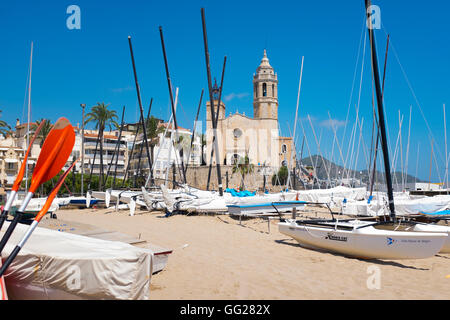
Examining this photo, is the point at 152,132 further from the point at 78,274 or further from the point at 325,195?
the point at 78,274

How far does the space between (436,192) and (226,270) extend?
3327 centimetres

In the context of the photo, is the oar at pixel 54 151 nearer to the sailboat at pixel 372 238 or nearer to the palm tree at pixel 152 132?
the sailboat at pixel 372 238

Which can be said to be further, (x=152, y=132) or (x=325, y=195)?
(x=152, y=132)

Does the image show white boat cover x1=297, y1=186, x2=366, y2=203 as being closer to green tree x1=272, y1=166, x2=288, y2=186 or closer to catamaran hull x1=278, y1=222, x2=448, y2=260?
catamaran hull x1=278, y1=222, x2=448, y2=260

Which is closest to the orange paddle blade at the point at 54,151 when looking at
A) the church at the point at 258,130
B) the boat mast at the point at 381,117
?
the boat mast at the point at 381,117

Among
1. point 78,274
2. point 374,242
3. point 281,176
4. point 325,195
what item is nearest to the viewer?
point 78,274

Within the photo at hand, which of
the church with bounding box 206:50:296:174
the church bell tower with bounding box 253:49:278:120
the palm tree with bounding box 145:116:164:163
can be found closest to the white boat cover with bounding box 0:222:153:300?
the palm tree with bounding box 145:116:164:163

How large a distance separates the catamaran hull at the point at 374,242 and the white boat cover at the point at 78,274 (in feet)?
20.9

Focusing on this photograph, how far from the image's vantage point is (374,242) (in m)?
9.29

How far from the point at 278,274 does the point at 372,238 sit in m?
3.12

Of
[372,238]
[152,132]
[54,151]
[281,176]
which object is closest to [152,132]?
[152,132]

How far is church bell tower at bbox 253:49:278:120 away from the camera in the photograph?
80062 millimetres
